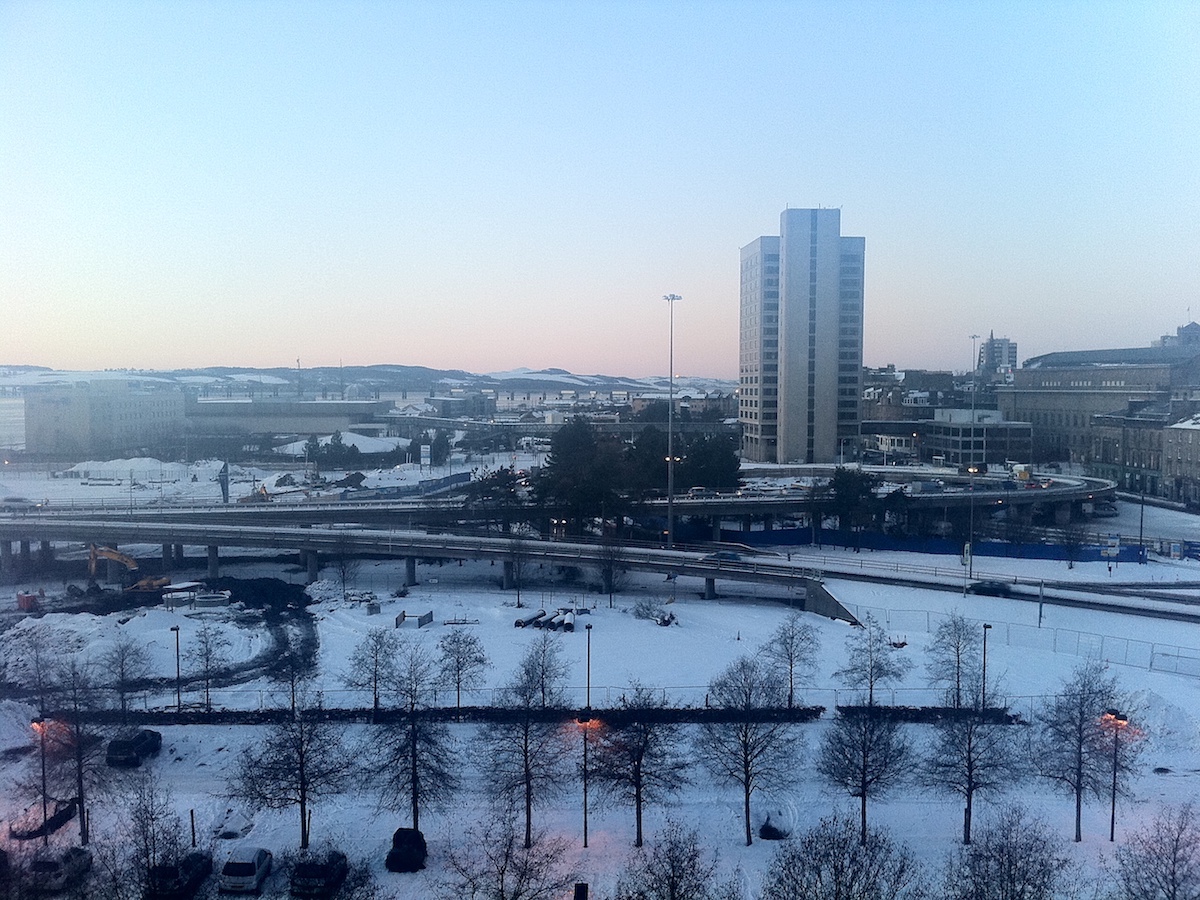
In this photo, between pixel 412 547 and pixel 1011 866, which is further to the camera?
pixel 412 547

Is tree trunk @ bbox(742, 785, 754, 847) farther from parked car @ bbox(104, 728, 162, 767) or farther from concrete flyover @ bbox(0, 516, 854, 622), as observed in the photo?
concrete flyover @ bbox(0, 516, 854, 622)

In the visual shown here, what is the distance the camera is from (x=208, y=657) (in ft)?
32.6

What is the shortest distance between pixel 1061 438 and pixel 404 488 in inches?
958

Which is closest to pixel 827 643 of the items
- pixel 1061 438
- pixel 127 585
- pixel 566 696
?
pixel 566 696

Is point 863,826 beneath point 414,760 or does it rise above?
beneath

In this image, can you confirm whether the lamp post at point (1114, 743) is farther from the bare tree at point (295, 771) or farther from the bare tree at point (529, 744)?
the bare tree at point (295, 771)

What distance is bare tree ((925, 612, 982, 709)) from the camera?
8734mm

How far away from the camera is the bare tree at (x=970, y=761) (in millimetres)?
6672

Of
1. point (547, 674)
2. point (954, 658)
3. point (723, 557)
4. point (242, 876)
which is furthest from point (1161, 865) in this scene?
point (723, 557)

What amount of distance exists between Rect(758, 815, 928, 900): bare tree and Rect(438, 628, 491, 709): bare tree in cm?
378

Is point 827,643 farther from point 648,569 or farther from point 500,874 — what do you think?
point 500,874

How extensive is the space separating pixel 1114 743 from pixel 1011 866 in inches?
87.5

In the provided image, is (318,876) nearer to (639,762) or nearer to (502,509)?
(639,762)

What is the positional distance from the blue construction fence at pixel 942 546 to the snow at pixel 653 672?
69cm
